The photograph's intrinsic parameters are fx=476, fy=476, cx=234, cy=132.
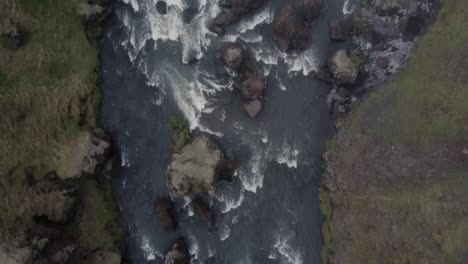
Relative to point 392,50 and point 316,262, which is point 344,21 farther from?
point 316,262

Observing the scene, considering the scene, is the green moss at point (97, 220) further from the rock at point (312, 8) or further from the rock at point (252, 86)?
the rock at point (312, 8)

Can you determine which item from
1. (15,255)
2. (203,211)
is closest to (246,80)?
(203,211)

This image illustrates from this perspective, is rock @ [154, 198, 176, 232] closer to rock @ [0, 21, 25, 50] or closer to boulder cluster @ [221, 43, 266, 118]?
boulder cluster @ [221, 43, 266, 118]

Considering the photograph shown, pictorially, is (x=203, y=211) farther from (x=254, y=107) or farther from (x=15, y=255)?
(x=15, y=255)

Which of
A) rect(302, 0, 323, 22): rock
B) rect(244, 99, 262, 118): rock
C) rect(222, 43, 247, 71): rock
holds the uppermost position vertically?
rect(302, 0, 323, 22): rock

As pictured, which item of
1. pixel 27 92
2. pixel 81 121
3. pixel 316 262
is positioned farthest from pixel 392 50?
pixel 27 92

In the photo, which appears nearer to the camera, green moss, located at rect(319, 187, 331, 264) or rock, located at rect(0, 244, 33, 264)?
rock, located at rect(0, 244, 33, 264)

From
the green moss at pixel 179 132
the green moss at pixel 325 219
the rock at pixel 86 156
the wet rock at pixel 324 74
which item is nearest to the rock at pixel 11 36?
the rock at pixel 86 156

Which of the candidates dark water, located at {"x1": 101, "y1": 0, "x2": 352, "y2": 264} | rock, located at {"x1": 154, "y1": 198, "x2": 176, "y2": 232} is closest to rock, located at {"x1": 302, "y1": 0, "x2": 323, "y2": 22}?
dark water, located at {"x1": 101, "y1": 0, "x2": 352, "y2": 264}
